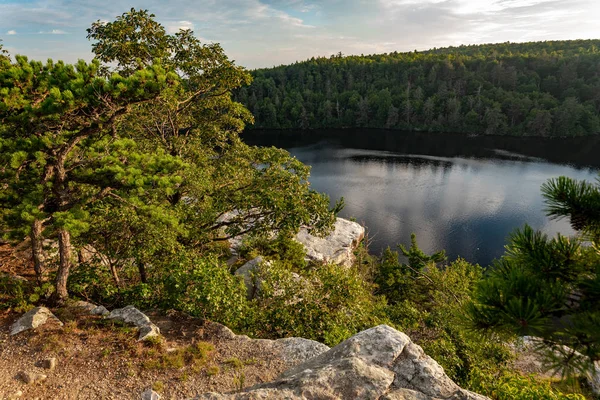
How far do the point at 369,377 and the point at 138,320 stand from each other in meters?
5.88

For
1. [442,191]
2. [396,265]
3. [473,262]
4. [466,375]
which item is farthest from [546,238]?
[442,191]

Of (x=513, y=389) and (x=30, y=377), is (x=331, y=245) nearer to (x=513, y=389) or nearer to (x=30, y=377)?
(x=513, y=389)

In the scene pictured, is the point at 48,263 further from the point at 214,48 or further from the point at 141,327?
the point at 214,48

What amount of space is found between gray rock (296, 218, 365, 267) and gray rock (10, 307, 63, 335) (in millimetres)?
13925

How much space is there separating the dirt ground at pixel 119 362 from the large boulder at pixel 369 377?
159cm

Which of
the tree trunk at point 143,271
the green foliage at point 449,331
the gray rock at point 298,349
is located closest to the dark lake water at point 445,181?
the green foliage at point 449,331

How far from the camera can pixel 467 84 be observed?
103188 millimetres

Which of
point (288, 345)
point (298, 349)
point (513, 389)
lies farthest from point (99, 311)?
point (513, 389)

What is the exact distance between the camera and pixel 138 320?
8.55 m

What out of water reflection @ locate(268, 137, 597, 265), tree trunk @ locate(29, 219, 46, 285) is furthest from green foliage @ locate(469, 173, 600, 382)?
water reflection @ locate(268, 137, 597, 265)

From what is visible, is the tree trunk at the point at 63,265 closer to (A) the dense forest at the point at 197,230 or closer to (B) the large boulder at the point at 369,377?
(A) the dense forest at the point at 197,230

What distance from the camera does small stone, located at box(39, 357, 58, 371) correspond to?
23.0ft

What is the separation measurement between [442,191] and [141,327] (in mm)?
44813

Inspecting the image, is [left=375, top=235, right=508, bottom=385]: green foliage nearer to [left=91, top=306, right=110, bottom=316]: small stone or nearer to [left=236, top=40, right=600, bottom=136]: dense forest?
[left=91, top=306, right=110, bottom=316]: small stone
